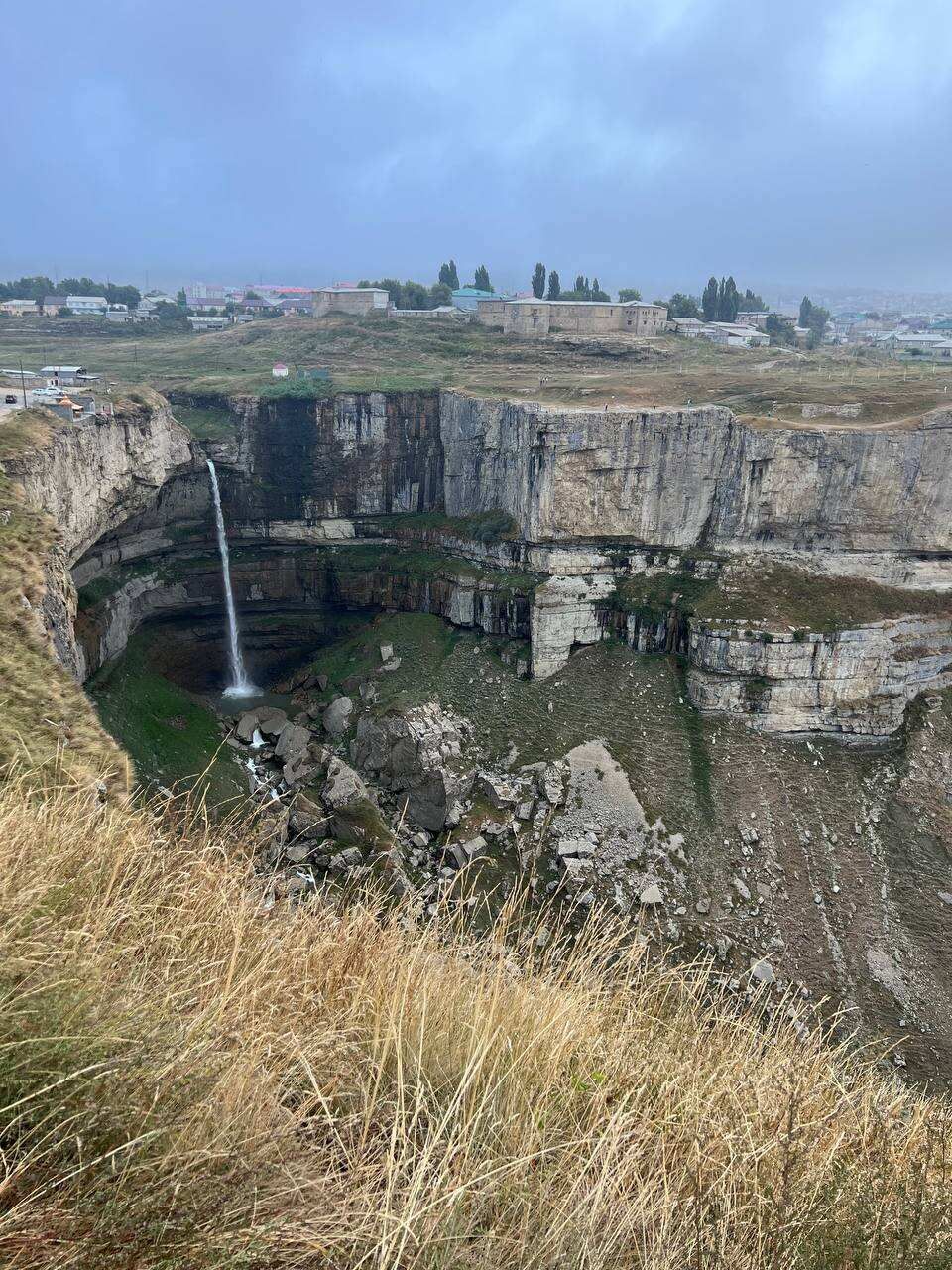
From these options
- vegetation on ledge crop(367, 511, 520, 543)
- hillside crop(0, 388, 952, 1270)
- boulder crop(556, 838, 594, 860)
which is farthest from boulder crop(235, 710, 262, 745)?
hillside crop(0, 388, 952, 1270)

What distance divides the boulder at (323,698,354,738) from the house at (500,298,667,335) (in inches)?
1496

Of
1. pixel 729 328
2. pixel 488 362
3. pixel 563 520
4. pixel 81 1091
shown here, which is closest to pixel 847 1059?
pixel 81 1091

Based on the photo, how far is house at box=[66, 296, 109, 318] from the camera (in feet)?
248

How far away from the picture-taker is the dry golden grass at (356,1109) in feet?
10.3

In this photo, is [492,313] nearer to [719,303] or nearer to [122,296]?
[719,303]

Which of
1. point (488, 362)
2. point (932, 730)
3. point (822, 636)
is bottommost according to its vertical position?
point (932, 730)

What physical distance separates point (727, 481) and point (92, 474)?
25288 millimetres

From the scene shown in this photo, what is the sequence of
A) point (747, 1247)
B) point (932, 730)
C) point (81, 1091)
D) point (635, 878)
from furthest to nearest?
point (932, 730) < point (635, 878) < point (747, 1247) < point (81, 1091)

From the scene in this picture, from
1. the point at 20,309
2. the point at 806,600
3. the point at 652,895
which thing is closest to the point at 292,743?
the point at 652,895

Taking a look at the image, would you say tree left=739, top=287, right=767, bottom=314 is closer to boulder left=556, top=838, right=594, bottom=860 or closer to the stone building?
the stone building

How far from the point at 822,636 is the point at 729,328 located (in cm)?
5293

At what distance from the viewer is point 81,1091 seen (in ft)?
10.9

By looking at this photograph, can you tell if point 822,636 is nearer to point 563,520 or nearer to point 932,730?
point 932,730

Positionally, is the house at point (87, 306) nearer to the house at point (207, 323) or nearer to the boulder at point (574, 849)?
the house at point (207, 323)
